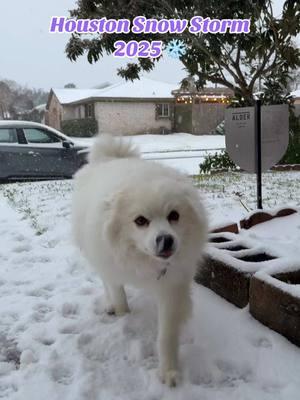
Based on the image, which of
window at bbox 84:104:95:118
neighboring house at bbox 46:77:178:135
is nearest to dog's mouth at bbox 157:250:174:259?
neighboring house at bbox 46:77:178:135

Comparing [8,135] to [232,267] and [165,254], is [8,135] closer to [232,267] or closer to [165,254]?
[232,267]

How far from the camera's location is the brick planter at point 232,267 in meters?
2.42

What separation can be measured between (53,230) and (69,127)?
24313 mm

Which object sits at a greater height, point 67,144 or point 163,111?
point 163,111

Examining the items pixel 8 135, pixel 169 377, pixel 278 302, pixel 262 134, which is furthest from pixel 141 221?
pixel 8 135

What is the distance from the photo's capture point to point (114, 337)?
2.26m

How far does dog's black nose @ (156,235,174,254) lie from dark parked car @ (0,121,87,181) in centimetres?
753

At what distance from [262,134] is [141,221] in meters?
3.03

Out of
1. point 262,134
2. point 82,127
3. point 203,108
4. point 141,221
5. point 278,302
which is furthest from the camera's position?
point 203,108

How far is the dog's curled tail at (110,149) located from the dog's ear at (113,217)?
101 cm

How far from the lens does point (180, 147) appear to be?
65.1ft

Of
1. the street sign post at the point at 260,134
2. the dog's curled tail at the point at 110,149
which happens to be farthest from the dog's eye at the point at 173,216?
the street sign post at the point at 260,134

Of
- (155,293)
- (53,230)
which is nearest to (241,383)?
(155,293)

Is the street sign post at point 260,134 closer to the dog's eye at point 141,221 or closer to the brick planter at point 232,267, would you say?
the brick planter at point 232,267
